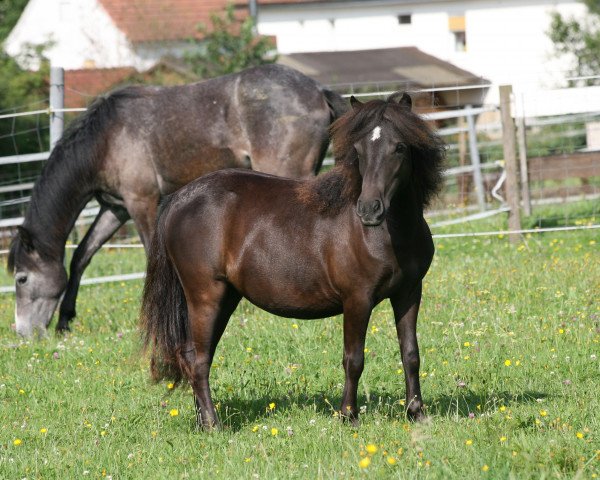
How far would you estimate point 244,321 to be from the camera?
27.0 feet

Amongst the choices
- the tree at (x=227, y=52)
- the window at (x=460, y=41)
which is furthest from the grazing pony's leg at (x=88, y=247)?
the window at (x=460, y=41)

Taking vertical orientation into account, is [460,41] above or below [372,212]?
above

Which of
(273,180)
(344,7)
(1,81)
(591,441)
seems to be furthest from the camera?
(344,7)

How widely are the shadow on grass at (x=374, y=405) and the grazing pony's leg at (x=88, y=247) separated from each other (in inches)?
143

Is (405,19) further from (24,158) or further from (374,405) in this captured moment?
(374,405)

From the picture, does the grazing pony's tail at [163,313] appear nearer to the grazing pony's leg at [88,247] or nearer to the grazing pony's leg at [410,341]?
the grazing pony's leg at [410,341]

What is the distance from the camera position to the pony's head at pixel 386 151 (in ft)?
15.6

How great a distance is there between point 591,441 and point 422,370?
74.3 inches

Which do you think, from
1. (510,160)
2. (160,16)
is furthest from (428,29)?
(510,160)

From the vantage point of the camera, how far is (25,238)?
9.01 m

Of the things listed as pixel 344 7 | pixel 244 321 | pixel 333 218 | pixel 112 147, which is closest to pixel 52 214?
pixel 112 147

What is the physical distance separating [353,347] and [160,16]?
35.4m

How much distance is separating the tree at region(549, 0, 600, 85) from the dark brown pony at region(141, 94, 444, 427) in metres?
28.7

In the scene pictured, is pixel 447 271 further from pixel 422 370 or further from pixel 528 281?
pixel 422 370
